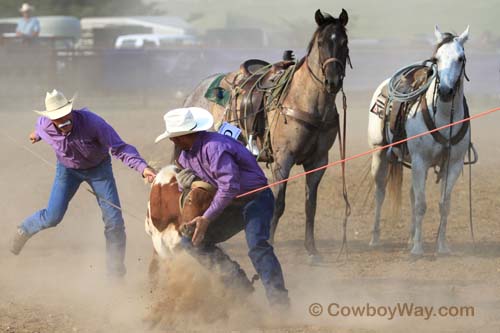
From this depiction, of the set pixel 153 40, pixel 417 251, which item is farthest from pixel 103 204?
pixel 153 40

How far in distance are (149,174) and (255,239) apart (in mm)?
1018

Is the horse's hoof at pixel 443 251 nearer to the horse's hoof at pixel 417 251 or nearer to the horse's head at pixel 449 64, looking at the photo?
the horse's hoof at pixel 417 251

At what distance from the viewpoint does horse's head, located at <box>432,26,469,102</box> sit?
8.28 metres

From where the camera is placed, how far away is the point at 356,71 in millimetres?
22359

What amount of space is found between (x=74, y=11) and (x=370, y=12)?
14.7m

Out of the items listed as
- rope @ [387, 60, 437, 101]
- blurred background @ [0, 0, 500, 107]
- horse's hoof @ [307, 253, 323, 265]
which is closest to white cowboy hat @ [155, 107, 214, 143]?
horse's hoof @ [307, 253, 323, 265]

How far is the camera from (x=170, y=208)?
615cm

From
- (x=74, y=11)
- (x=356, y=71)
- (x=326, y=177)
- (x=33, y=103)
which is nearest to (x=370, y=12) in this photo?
(x=74, y=11)

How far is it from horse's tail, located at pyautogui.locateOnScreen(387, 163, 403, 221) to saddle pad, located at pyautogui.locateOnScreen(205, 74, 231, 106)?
187cm

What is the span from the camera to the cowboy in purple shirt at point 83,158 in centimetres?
707

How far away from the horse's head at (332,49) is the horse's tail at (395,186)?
167 centimetres

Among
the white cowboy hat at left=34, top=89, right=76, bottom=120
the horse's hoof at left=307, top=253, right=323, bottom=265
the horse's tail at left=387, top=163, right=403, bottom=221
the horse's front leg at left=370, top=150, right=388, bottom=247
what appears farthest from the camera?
the horse's front leg at left=370, top=150, right=388, bottom=247

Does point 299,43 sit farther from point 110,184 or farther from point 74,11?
point 110,184

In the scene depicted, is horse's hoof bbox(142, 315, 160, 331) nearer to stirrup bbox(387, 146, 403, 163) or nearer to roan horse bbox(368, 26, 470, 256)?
roan horse bbox(368, 26, 470, 256)
